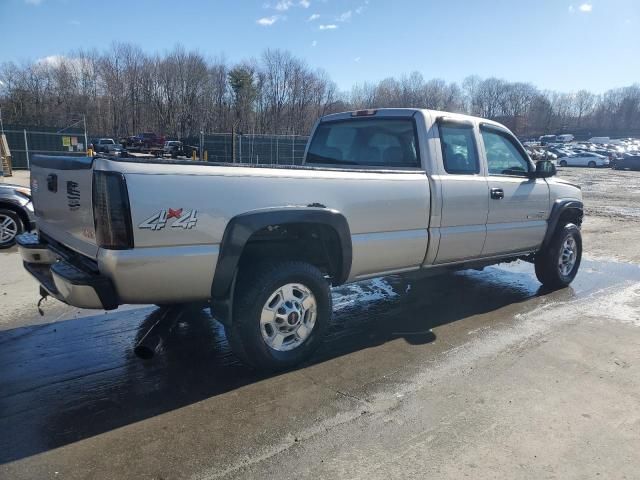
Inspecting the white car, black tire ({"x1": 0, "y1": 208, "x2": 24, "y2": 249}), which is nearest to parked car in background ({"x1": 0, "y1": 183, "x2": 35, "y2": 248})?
black tire ({"x1": 0, "y1": 208, "x2": 24, "y2": 249})

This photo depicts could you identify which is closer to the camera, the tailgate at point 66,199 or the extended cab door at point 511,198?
the tailgate at point 66,199

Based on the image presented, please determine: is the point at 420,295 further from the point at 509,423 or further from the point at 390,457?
the point at 390,457

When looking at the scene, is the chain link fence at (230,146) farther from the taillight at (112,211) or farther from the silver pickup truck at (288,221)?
the taillight at (112,211)

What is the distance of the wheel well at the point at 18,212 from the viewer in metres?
8.09

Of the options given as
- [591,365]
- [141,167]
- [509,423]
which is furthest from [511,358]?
[141,167]

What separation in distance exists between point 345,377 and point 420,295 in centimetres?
259

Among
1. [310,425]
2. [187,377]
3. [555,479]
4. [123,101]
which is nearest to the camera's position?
[555,479]

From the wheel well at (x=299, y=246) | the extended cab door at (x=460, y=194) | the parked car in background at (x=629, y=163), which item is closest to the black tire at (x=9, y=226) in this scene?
the wheel well at (x=299, y=246)

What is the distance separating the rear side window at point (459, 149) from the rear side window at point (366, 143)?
338 mm

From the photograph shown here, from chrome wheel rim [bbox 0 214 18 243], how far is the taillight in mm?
6284

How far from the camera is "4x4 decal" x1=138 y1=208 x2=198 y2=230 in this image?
304cm

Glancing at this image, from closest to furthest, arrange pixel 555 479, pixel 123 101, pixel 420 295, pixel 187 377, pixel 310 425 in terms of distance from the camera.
Result: pixel 555 479
pixel 310 425
pixel 187 377
pixel 420 295
pixel 123 101

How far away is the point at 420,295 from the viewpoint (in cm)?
617

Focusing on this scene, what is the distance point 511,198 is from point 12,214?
766 centimetres
